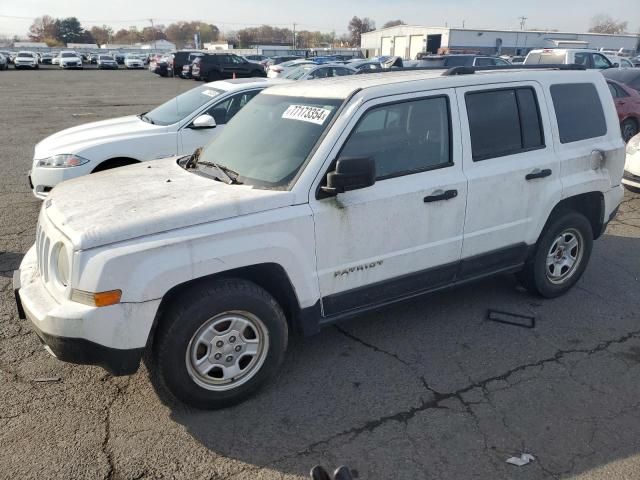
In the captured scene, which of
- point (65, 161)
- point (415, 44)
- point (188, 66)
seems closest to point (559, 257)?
point (65, 161)

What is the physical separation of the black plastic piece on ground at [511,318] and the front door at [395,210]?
79cm

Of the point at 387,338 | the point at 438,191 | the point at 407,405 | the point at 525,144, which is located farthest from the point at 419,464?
the point at 525,144

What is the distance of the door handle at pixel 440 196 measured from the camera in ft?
11.8

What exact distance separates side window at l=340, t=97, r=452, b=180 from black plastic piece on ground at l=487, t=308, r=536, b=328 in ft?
4.69

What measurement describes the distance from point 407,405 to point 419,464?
1.65 ft

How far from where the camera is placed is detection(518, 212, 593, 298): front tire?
445 centimetres

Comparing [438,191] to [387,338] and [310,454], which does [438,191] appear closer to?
[387,338]

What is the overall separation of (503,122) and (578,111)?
2.95 feet

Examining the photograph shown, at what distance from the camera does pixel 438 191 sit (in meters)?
3.64

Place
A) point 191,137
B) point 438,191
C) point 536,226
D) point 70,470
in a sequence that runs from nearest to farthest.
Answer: point 70,470 < point 438,191 < point 536,226 < point 191,137

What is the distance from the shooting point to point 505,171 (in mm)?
3926

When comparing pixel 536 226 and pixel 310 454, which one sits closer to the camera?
pixel 310 454

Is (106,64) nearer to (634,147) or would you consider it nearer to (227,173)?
(634,147)

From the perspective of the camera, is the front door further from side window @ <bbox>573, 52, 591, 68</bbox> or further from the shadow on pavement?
side window @ <bbox>573, 52, 591, 68</bbox>
